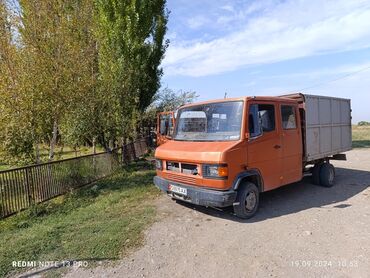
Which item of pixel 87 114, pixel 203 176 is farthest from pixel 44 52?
pixel 203 176

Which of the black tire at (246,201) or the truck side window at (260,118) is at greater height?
the truck side window at (260,118)

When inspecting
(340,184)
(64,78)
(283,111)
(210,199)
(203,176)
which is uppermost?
(64,78)

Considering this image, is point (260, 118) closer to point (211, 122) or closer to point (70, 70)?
point (211, 122)

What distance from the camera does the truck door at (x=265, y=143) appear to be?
585cm

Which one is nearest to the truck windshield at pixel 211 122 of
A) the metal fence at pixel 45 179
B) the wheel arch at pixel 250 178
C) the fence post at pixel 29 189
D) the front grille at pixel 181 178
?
the wheel arch at pixel 250 178

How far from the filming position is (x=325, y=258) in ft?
13.8

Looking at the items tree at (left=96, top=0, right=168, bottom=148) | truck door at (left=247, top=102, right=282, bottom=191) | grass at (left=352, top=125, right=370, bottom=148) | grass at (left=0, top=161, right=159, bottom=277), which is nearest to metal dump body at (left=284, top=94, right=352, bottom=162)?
truck door at (left=247, top=102, right=282, bottom=191)

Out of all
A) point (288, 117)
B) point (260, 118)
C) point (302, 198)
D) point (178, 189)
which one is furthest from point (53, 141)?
point (302, 198)

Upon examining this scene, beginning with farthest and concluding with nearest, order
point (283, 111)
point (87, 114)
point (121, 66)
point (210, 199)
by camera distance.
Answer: point (121, 66), point (87, 114), point (283, 111), point (210, 199)

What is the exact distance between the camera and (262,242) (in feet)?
15.7

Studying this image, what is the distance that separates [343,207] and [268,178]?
1.79 m

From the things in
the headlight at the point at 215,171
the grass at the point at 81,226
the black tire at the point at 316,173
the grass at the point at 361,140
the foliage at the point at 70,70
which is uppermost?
the foliage at the point at 70,70

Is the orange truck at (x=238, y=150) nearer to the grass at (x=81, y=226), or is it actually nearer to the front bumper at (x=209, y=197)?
the front bumper at (x=209, y=197)

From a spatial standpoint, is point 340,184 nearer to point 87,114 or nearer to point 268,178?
point 268,178
